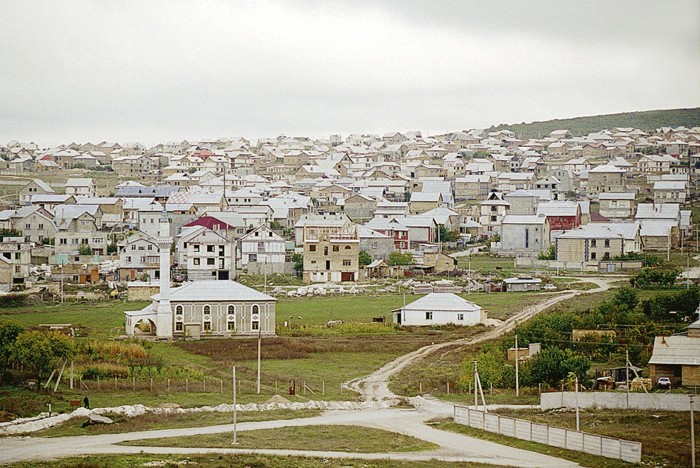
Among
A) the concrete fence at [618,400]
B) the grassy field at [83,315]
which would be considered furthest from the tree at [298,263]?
the concrete fence at [618,400]

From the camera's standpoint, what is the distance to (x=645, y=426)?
2058 cm

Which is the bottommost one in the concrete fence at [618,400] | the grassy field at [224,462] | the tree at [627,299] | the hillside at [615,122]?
the grassy field at [224,462]

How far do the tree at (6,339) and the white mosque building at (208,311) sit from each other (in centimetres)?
637

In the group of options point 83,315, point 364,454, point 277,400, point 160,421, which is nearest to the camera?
point 364,454

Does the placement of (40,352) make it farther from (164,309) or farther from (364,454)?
(364,454)

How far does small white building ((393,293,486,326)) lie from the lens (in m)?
35.4

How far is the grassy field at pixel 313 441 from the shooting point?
63.3 feet

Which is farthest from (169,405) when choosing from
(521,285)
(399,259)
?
(399,259)

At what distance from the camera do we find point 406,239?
52531 millimetres

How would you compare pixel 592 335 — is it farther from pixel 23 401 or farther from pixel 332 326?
pixel 23 401

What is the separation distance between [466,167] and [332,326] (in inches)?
2000

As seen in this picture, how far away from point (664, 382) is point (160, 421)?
9555 millimetres

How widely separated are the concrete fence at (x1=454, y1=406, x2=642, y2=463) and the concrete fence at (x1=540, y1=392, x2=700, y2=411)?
1.83 metres

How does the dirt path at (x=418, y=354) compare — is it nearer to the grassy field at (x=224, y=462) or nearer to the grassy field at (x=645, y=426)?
the grassy field at (x=645, y=426)
